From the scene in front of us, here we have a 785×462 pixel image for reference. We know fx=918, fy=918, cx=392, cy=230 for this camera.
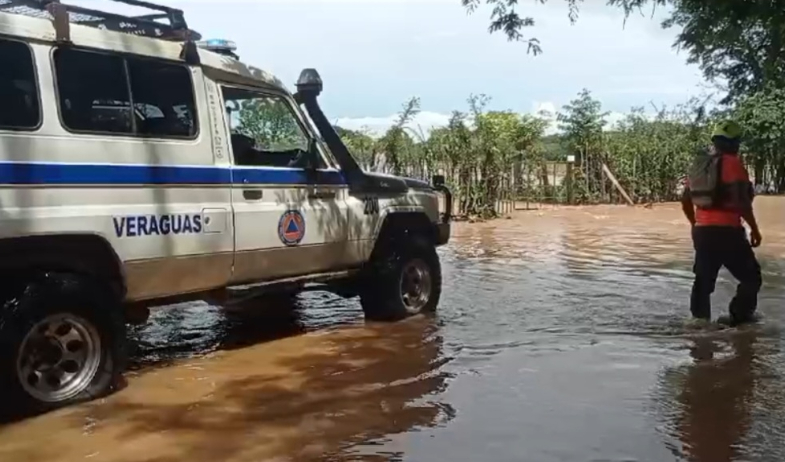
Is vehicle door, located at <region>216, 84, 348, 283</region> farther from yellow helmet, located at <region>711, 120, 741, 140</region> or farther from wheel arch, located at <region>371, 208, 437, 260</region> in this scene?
yellow helmet, located at <region>711, 120, 741, 140</region>

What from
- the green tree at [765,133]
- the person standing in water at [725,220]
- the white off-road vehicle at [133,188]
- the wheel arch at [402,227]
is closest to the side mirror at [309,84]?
the white off-road vehicle at [133,188]

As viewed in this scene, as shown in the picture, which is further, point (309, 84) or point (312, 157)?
point (309, 84)

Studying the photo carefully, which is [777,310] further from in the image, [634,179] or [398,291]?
[634,179]

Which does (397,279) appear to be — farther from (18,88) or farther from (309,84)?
(18,88)

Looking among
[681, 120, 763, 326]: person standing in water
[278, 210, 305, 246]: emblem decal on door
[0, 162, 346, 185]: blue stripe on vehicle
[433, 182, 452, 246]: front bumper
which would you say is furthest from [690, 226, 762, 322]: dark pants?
[278, 210, 305, 246]: emblem decal on door

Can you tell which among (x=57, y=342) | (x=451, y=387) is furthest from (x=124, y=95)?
(x=451, y=387)

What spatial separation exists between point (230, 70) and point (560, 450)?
3735 millimetres

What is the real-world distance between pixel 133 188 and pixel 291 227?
154 cm

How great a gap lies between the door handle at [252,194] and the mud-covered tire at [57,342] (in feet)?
4.25

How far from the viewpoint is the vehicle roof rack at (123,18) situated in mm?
5531

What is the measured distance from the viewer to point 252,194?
665 cm

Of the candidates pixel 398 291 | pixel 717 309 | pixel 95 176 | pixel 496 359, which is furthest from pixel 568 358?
pixel 95 176

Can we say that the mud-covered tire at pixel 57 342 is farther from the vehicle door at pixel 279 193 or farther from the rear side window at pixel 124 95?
the vehicle door at pixel 279 193

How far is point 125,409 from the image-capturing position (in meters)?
5.39
